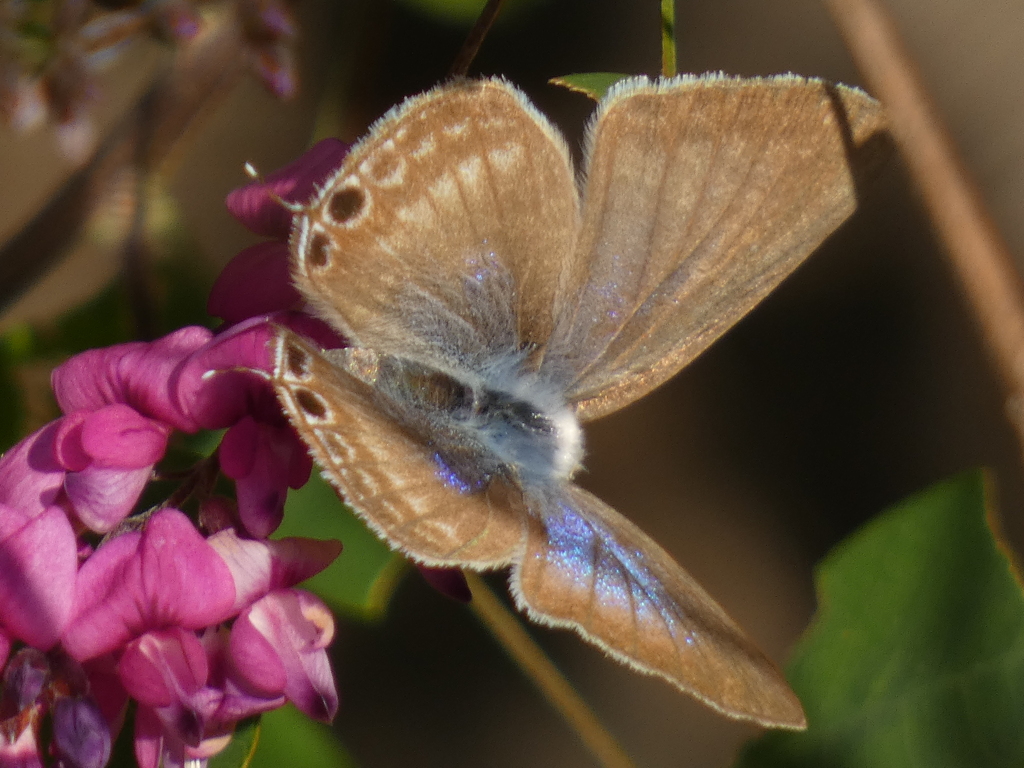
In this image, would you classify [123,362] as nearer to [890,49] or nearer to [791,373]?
[890,49]

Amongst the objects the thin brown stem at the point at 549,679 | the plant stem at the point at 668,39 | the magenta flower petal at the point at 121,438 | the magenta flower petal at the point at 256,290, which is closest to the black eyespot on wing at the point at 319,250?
the magenta flower petal at the point at 256,290

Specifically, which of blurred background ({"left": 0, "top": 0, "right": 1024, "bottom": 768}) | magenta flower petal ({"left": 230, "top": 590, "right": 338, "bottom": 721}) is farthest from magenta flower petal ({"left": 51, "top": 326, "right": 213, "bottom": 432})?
blurred background ({"left": 0, "top": 0, "right": 1024, "bottom": 768})

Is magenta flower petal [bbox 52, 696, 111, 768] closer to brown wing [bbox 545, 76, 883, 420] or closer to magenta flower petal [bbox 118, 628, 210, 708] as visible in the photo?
magenta flower petal [bbox 118, 628, 210, 708]

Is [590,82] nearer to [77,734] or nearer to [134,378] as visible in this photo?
[134,378]

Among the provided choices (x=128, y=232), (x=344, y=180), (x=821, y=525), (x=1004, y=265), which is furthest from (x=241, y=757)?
(x=821, y=525)

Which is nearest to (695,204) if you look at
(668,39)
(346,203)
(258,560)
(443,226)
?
(668,39)

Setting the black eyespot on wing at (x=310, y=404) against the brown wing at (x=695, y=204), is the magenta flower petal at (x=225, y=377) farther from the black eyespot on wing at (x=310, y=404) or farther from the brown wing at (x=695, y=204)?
the brown wing at (x=695, y=204)
